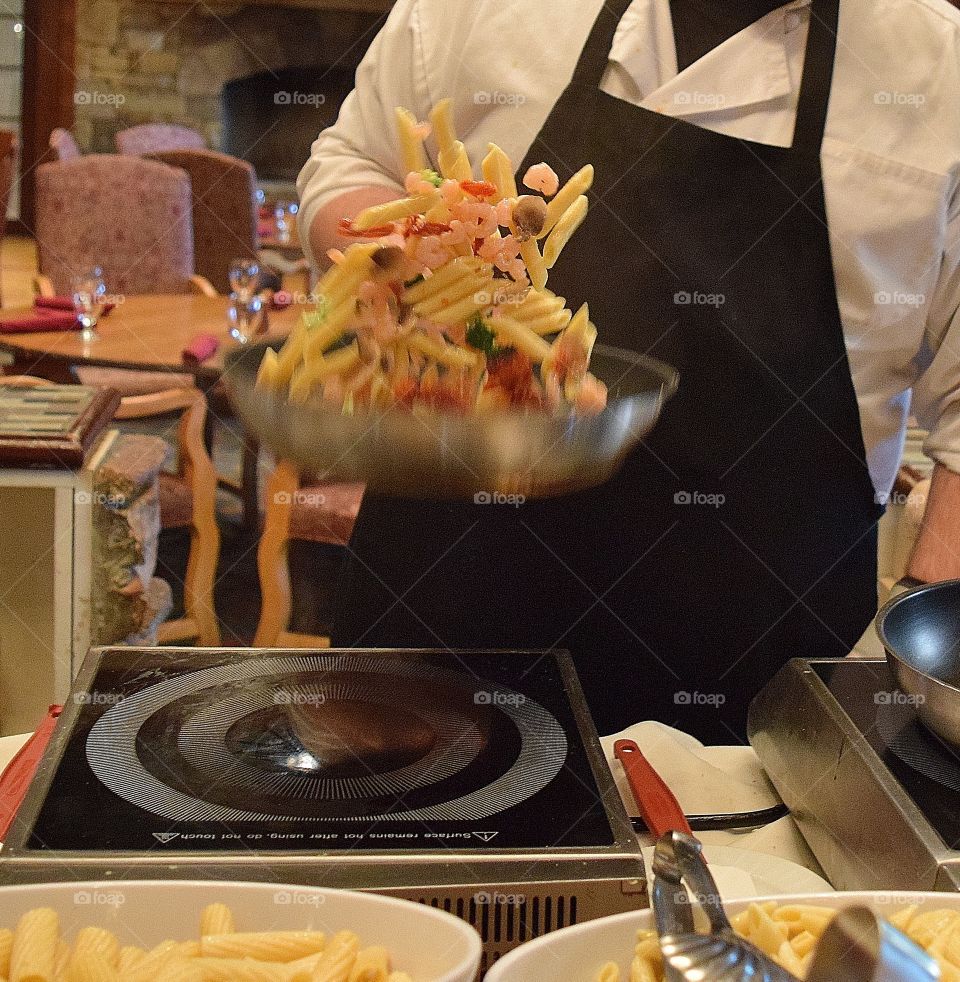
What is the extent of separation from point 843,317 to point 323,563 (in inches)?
113

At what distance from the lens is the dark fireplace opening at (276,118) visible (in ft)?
29.3

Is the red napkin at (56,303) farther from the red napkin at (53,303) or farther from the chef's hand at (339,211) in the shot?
the chef's hand at (339,211)

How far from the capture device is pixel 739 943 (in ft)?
2.51

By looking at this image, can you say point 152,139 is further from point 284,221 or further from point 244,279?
point 244,279

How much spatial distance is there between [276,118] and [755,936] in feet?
29.8

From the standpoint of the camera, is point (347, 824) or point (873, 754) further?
point (873, 754)

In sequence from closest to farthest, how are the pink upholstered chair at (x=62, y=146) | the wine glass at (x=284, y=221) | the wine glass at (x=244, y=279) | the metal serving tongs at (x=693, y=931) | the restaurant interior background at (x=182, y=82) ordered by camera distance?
the metal serving tongs at (x=693, y=931) < the wine glass at (x=244, y=279) < the pink upholstered chair at (x=62, y=146) < the wine glass at (x=284, y=221) < the restaurant interior background at (x=182, y=82)

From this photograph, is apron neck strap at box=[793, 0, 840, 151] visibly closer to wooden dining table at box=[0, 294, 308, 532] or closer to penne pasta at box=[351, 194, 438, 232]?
penne pasta at box=[351, 194, 438, 232]

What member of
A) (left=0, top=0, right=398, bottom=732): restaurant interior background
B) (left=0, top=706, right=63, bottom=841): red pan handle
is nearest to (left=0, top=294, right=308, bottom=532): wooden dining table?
(left=0, top=706, right=63, bottom=841): red pan handle

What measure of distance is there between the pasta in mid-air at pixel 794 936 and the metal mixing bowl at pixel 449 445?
1.06 ft

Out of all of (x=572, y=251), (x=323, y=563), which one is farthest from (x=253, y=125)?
(x=572, y=251)

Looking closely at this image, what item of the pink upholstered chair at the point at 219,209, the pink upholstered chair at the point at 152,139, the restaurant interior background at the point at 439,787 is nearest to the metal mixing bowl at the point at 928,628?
the restaurant interior background at the point at 439,787

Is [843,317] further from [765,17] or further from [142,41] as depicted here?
[142,41]

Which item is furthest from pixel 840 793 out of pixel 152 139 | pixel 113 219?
pixel 152 139
